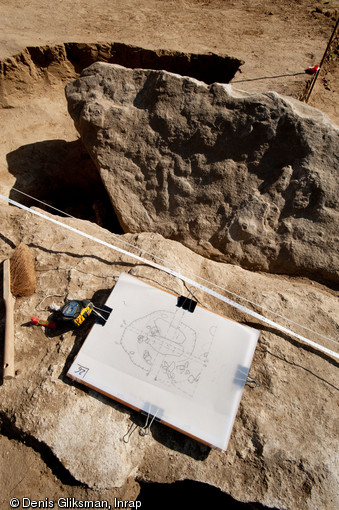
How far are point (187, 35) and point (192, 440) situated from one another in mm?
5642

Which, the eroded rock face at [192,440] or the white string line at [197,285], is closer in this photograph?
the eroded rock face at [192,440]

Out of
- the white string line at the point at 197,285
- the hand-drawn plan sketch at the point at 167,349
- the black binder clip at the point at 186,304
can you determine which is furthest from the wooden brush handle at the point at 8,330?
the black binder clip at the point at 186,304

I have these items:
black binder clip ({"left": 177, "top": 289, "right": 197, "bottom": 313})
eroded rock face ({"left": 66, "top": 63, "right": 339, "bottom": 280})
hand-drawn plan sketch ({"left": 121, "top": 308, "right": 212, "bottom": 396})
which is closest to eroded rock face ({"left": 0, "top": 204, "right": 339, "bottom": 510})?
black binder clip ({"left": 177, "top": 289, "right": 197, "bottom": 313})

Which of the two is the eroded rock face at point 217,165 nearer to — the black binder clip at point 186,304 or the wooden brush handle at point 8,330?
the black binder clip at point 186,304

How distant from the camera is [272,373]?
6.90 feet

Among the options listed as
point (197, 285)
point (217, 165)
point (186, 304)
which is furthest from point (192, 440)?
point (217, 165)

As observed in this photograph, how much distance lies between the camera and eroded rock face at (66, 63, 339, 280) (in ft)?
8.77

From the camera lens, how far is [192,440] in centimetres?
191

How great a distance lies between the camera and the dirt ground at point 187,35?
444cm

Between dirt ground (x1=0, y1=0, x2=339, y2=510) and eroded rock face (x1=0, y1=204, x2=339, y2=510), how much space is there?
2772 mm

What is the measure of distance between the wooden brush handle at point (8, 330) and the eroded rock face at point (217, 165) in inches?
48.8

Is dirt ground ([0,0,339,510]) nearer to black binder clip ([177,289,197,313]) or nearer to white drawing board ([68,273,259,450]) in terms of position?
white drawing board ([68,273,259,450])

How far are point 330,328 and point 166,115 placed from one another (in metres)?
2.30

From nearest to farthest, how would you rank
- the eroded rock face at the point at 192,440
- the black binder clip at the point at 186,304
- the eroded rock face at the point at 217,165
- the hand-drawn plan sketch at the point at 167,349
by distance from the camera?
1. the eroded rock face at the point at 192,440
2. the hand-drawn plan sketch at the point at 167,349
3. the black binder clip at the point at 186,304
4. the eroded rock face at the point at 217,165
